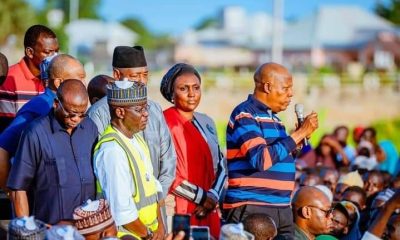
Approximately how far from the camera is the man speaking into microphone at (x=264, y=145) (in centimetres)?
608

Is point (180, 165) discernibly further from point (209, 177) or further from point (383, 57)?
point (383, 57)

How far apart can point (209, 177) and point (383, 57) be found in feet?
172

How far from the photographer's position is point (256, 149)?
5984 mm

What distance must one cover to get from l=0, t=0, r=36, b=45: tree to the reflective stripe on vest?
122 feet

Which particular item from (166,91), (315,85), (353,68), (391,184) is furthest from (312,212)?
(353,68)

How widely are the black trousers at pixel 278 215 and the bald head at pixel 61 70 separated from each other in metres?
1.43

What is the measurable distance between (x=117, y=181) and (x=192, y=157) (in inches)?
57.1

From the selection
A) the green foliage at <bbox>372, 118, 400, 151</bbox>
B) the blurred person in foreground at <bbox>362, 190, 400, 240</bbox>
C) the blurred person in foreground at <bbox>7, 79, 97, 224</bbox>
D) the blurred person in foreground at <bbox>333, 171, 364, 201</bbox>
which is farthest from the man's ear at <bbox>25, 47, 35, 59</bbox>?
the green foliage at <bbox>372, 118, 400, 151</bbox>

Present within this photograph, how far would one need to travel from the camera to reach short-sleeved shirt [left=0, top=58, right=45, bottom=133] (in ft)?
21.1

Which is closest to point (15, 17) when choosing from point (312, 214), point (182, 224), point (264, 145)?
point (312, 214)

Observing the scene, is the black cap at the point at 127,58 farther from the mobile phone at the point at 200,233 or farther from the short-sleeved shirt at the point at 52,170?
the mobile phone at the point at 200,233

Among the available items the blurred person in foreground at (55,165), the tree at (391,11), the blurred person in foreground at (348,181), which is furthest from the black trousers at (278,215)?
the tree at (391,11)

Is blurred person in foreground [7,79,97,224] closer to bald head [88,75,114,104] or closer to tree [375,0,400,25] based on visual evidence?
bald head [88,75,114,104]

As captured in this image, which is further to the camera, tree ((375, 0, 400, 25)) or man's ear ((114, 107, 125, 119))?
tree ((375, 0, 400, 25))
